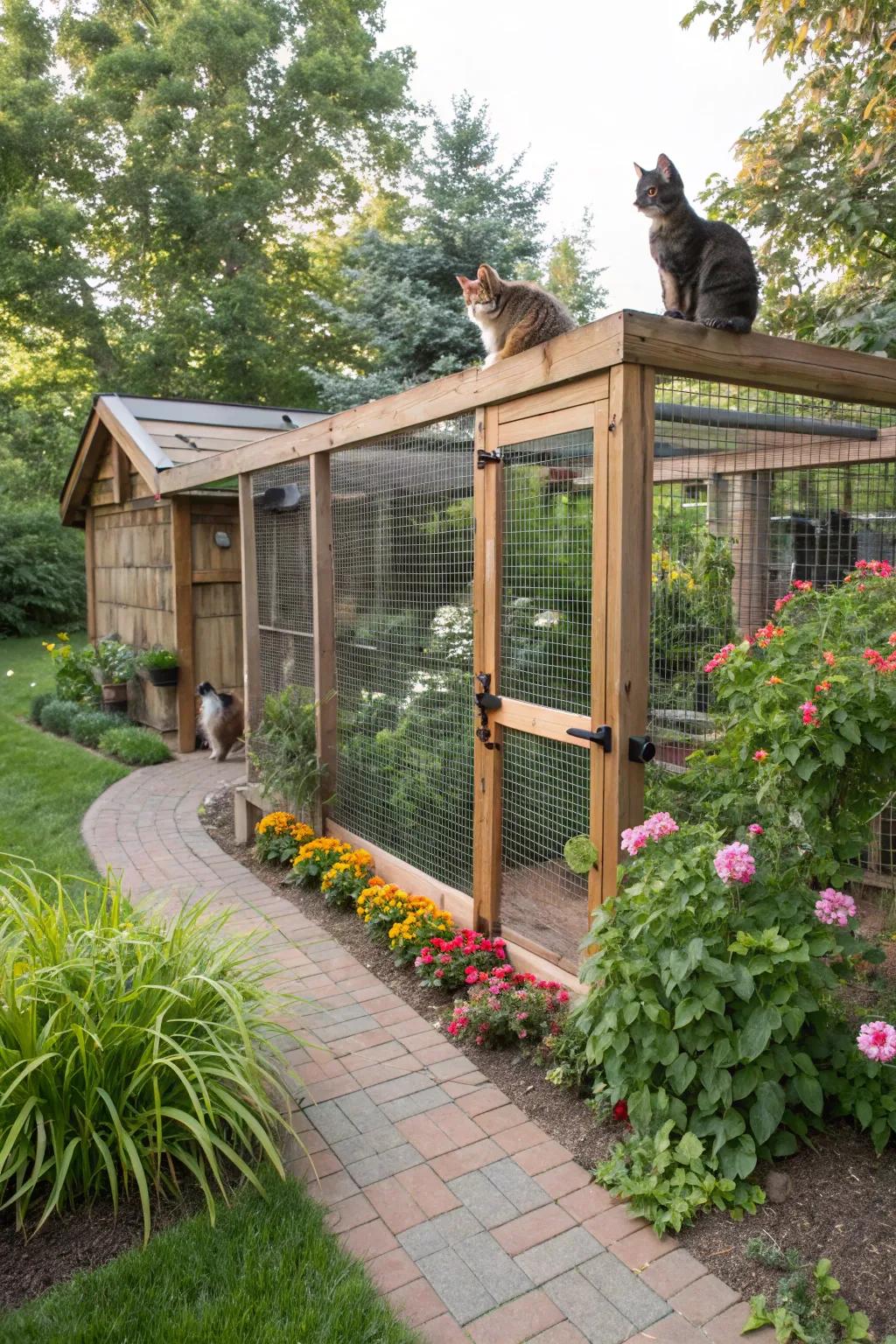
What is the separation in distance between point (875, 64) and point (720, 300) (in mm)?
3431

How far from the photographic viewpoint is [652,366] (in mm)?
2773

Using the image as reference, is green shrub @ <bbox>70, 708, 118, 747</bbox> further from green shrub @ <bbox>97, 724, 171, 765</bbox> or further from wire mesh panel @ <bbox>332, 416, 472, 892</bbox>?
wire mesh panel @ <bbox>332, 416, 472, 892</bbox>

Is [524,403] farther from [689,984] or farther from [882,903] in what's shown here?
[882,903]

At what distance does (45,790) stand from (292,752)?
2.63m

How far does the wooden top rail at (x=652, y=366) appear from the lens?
2.74 meters

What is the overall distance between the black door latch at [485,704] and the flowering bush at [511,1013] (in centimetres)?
91

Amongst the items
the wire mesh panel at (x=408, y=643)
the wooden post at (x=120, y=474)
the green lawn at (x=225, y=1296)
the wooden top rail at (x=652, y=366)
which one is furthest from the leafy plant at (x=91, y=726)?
the green lawn at (x=225, y=1296)

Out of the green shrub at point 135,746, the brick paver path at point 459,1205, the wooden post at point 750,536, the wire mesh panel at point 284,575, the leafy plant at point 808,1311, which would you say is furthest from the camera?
the green shrub at point 135,746

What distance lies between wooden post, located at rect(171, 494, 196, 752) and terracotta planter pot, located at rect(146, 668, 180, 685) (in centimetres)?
5

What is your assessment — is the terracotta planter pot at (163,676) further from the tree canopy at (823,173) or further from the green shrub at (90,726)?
the tree canopy at (823,173)

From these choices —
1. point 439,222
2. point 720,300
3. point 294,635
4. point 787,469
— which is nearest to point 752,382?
point 720,300

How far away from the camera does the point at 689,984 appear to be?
2338 mm

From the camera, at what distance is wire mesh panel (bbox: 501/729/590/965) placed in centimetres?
329

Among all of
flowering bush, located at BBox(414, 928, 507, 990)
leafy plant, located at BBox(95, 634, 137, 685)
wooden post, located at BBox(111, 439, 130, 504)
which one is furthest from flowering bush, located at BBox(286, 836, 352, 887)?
wooden post, located at BBox(111, 439, 130, 504)
